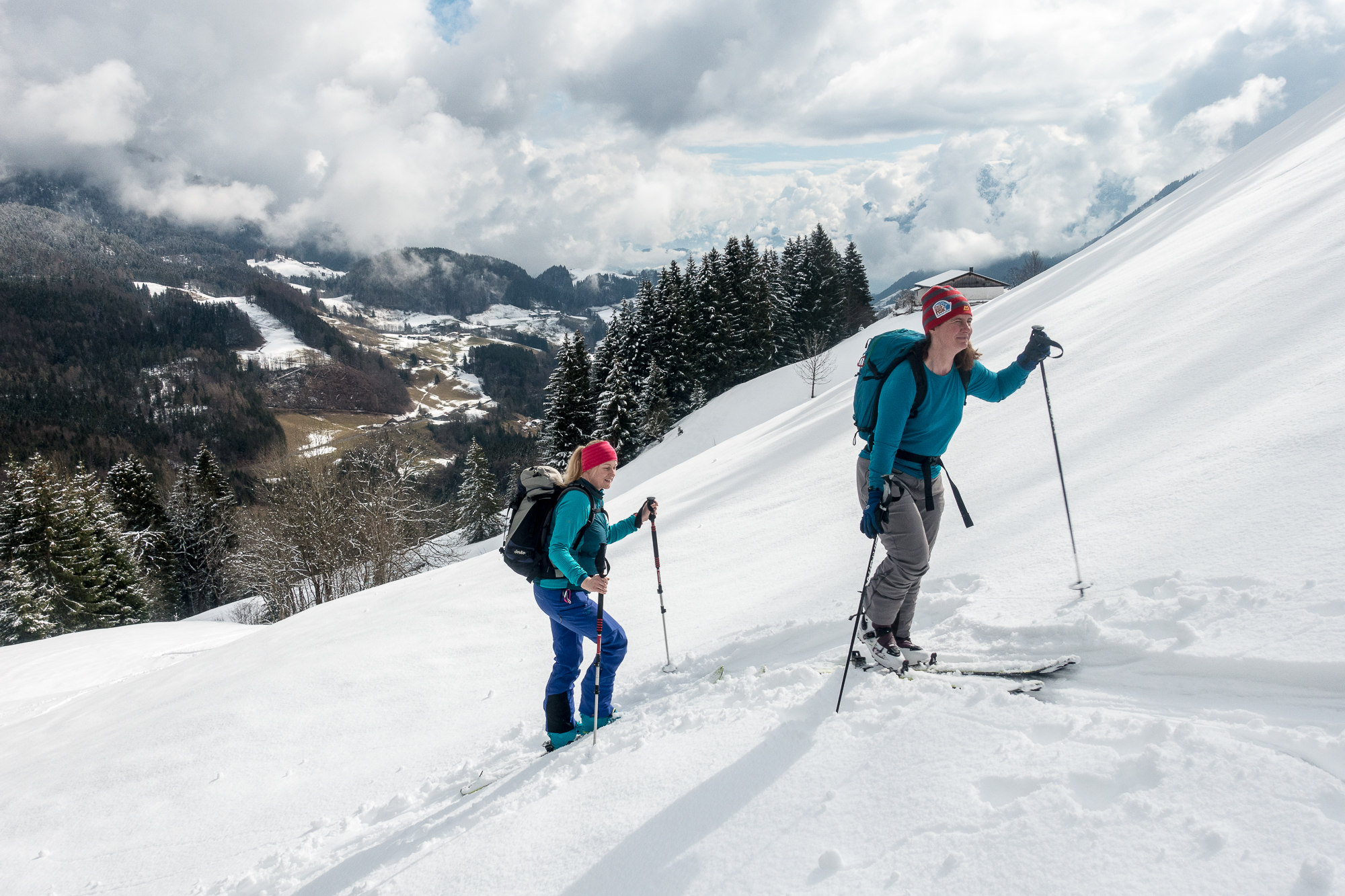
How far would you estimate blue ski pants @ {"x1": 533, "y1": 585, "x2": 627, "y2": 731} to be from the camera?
177 inches

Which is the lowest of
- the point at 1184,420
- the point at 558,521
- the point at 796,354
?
the point at 1184,420

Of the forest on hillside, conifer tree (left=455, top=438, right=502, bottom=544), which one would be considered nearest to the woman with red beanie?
the forest on hillside

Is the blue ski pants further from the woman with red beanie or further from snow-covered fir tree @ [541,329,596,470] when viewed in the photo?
snow-covered fir tree @ [541,329,596,470]

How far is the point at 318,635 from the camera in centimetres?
920

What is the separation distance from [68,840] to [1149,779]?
26.2ft

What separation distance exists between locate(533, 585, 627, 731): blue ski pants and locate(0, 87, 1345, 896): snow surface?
0.40 metres

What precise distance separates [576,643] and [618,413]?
109ft

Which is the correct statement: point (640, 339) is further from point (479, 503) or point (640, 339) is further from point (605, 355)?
point (479, 503)

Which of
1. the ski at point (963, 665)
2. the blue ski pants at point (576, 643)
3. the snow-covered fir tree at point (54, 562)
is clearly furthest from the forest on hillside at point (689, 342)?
the ski at point (963, 665)

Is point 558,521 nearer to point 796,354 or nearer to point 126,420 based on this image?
point 796,354

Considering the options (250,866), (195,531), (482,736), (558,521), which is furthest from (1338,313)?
(195,531)

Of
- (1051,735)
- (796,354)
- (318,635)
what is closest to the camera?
(1051,735)

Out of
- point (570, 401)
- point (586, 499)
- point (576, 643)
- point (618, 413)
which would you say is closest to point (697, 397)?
point (618, 413)

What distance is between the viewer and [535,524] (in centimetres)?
438
